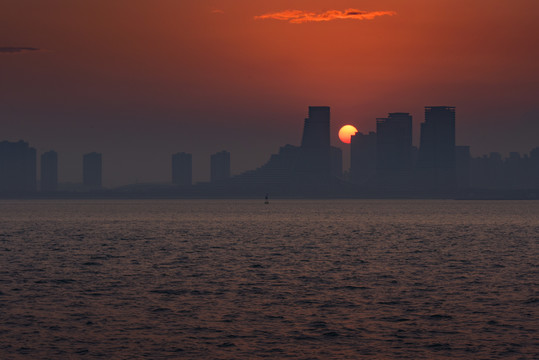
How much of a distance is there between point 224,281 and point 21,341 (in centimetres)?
2267

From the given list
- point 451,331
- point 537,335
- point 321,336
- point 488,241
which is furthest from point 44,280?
point 488,241

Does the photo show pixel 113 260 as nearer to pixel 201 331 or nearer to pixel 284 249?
pixel 284 249

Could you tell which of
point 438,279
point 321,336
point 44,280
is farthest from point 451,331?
point 44,280

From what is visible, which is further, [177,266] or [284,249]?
[284,249]

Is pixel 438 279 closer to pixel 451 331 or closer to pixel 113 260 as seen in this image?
pixel 451 331

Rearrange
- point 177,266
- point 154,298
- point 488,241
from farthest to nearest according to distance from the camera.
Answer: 1. point 488,241
2. point 177,266
3. point 154,298

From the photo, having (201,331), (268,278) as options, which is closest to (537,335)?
(201,331)

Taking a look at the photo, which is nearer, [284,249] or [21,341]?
[21,341]

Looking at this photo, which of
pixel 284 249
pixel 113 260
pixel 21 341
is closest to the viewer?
pixel 21 341

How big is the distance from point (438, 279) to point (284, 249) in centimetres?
3375

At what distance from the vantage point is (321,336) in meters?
32.2

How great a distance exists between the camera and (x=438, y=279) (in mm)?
54688

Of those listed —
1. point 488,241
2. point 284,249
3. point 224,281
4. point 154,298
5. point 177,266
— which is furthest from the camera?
point 488,241

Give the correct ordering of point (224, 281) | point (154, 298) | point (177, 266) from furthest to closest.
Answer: point (177, 266) < point (224, 281) < point (154, 298)
